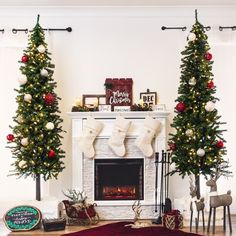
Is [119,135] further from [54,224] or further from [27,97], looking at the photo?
[54,224]

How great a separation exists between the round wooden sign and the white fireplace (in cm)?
86

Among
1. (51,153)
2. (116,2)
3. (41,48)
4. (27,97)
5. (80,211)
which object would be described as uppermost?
(116,2)

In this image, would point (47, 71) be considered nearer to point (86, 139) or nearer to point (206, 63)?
point (86, 139)

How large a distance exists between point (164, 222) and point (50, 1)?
338cm

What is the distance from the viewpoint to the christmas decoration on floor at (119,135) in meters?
6.66

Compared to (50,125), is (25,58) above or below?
above

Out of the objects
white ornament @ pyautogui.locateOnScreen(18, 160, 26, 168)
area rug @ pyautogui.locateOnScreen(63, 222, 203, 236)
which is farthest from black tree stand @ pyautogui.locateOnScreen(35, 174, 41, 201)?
area rug @ pyautogui.locateOnScreen(63, 222, 203, 236)

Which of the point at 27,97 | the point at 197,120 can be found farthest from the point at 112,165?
the point at 27,97

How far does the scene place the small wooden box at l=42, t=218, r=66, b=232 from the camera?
5934 millimetres

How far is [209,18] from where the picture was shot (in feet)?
23.4

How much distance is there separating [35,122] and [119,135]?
118 centimetres

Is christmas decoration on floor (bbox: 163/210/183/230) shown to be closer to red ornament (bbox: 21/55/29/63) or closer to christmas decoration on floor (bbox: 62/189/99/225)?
christmas decoration on floor (bbox: 62/189/99/225)

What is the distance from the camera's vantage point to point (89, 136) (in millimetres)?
6668

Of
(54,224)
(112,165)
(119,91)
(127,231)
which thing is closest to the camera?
(127,231)
